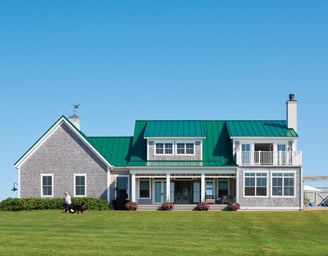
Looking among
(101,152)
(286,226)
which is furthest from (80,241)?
Answer: (101,152)

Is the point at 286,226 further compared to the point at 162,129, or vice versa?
the point at 162,129

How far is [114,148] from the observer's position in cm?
5175

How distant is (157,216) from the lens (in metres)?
40.0

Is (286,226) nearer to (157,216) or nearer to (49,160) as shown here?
(157,216)

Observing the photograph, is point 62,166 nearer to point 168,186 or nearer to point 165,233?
point 168,186

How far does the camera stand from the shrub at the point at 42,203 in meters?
45.1

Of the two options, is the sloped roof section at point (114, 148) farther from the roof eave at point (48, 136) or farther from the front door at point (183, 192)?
the front door at point (183, 192)

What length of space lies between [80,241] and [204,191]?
72.3ft

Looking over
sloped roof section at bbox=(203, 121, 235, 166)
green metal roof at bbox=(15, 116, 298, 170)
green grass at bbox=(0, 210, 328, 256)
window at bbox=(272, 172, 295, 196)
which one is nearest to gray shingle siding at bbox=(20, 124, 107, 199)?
green metal roof at bbox=(15, 116, 298, 170)

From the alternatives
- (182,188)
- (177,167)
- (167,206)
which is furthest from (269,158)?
(167,206)

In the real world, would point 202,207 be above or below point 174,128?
below

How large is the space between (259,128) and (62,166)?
48.4 ft

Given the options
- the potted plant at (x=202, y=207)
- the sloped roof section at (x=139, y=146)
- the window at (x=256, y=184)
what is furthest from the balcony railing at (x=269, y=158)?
the sloped roof section at (x=139, y=146)

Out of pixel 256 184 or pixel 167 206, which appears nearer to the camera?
pixel 167 206
